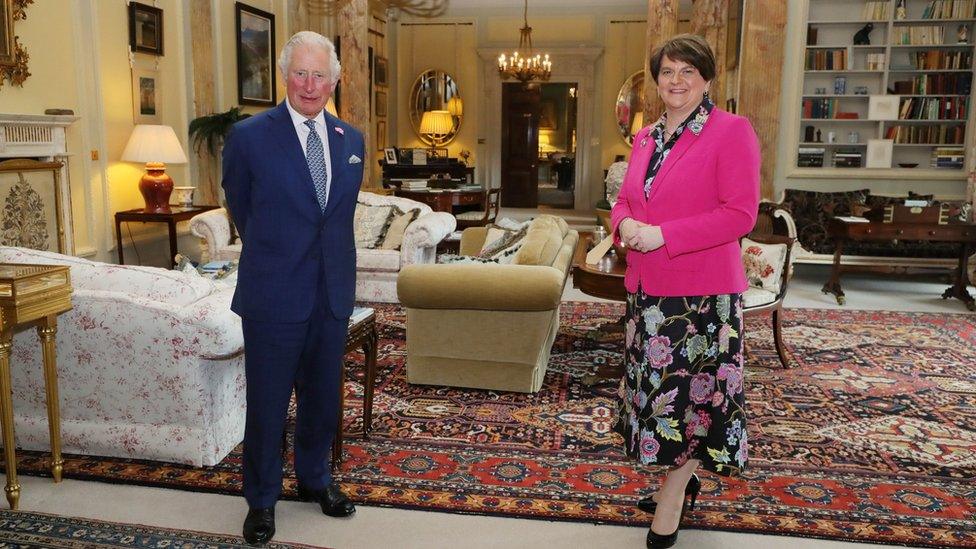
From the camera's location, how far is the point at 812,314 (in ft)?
20.2

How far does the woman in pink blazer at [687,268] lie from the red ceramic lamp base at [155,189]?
5.19 meters

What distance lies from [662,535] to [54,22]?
18.0 ft

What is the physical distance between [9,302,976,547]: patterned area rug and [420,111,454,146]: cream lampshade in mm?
8691

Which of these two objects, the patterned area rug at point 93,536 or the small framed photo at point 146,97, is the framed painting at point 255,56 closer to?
the small framed photo at point 146,97

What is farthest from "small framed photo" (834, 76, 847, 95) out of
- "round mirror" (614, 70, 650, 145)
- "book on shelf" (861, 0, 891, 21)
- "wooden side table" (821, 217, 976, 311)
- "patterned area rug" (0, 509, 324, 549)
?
"patterned area rug" (0, 509, 324, 549)

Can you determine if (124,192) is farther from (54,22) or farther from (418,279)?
(418,279)

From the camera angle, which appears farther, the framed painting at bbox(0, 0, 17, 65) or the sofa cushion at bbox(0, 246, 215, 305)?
the framed painting at bbox(0, 0, 17, 65)

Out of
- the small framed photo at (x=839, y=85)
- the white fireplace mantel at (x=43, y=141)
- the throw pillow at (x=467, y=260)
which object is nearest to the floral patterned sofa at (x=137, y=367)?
the throw pillow at (x=467, y=260)

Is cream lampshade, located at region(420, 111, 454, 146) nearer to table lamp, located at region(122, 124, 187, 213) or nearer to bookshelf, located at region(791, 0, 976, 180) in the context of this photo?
bookshelf, located at region(791, 0, 976, 180)

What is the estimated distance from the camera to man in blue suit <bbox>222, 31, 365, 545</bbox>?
7.23ft

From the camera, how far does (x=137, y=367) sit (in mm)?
2875

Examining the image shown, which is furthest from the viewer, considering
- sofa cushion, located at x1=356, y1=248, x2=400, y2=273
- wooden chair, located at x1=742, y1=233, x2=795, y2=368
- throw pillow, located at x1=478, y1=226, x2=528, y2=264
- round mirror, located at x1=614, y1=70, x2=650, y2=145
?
round mirror, located at x1=614, y1=70, x2=650, y2=145

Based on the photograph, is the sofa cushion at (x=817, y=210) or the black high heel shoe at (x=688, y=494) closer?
the black high heel shoe at (x=688, y=494)

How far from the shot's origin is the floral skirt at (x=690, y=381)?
7.22 feet
